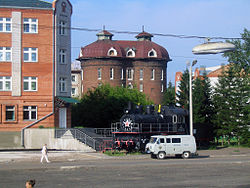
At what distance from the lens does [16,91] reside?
4469 cm

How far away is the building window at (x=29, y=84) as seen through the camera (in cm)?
4519

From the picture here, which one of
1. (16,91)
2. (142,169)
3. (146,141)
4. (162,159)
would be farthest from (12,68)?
(142,169)

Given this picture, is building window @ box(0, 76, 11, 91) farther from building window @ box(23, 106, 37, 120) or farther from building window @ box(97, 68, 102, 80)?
building window @ box(97, 68, 102, 80)

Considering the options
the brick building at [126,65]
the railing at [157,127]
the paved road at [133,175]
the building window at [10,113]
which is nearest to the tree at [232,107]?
the railing at [157,127]

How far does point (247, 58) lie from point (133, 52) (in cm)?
3851

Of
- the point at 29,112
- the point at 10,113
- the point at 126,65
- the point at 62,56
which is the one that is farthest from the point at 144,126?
the point at 126,65

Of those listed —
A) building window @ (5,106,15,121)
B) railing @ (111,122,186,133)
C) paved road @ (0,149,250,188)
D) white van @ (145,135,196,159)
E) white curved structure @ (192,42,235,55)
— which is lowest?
paved road @ (0,149,250,188)

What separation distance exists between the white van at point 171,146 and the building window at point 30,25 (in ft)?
67.8

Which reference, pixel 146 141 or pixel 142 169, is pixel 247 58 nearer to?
pixel 146 141

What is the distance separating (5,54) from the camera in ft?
147

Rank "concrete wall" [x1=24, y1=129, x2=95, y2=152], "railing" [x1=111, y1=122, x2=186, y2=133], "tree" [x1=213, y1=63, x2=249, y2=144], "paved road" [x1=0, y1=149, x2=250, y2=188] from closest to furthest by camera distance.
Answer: "paved road" [x1=0, y1=149, x2=250, y2=188]
"railing" [x1=111, y1=122, x2=186, y2=133]
"concrete wall" [x1=24, y1=129, x2=95, y2=152]
"tree" [x1=213, y1=63, x2=249, y2=144]

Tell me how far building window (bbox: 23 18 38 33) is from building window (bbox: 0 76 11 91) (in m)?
5.48

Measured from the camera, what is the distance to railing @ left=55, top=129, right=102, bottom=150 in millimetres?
39719

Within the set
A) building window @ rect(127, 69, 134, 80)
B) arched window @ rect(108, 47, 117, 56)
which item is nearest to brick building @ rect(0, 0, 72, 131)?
arched window @ rect(108, 47, 117, 56)
